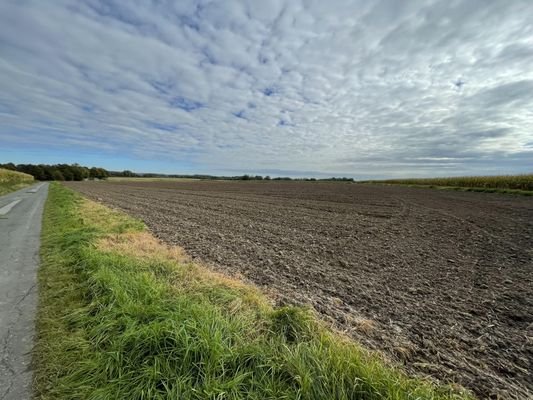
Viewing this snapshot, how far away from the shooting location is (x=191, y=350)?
9.00 ft

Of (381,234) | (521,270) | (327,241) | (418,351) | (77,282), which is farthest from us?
(381,234)

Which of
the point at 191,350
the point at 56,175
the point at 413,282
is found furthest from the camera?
the point at 56,175

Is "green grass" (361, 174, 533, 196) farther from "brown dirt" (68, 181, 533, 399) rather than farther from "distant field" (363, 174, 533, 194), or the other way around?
"brown dirt" (68, 181, 533, 399)

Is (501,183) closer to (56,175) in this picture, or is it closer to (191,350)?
(191,350)

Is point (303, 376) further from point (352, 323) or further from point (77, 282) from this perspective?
point (77, 282)

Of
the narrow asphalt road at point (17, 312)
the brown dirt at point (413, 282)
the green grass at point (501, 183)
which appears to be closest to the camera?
the narrow asphalt road at point (17, 312)

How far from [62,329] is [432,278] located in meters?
6.64

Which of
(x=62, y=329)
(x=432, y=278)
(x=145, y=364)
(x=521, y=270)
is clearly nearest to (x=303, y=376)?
(x=145, y=364)

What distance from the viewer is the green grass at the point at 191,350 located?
238cm

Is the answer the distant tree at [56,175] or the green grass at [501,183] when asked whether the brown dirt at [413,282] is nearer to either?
the green grass at [501,183]

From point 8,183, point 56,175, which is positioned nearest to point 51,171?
point 56,175

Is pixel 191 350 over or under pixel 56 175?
over

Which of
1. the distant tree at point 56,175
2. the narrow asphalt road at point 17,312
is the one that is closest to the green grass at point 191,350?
the narrow asphalt road at point 17,312

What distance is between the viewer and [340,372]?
249 cm
